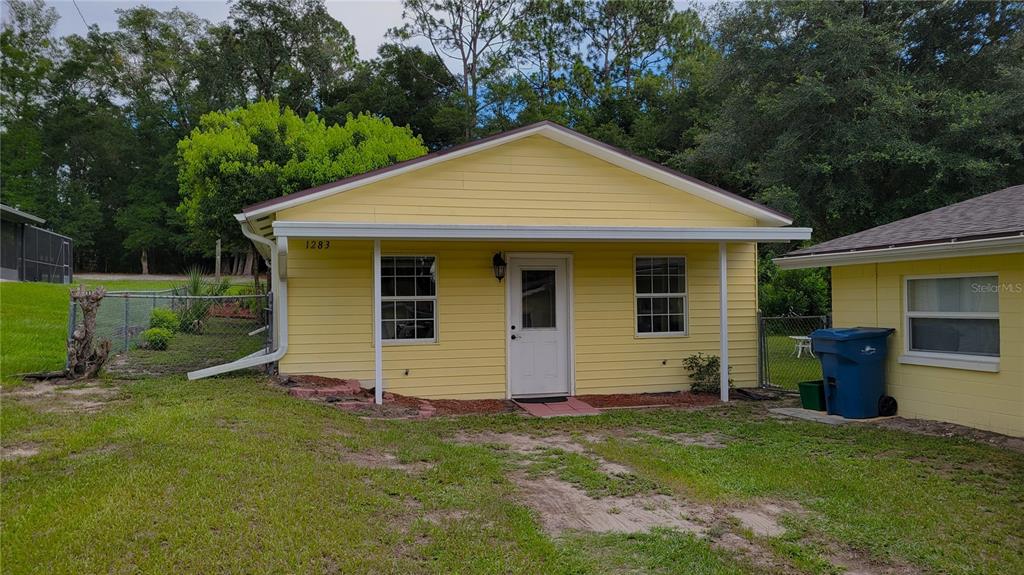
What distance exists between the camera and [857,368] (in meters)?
8.33

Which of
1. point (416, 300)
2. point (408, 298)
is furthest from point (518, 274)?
point (408, 298)

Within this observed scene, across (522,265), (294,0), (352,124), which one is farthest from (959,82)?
(294,0)

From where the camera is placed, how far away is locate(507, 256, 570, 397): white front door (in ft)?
32.9

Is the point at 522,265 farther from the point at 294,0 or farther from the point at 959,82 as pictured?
the point at 294,0

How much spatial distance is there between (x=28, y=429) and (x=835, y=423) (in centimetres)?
849

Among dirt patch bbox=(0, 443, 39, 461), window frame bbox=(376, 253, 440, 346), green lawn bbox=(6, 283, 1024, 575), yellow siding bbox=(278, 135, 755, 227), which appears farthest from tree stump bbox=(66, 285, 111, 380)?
window frame bbox=(376, 253, 440, 346)

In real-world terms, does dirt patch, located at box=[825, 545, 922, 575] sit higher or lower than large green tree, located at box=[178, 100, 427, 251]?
lower

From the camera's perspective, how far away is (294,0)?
3841cm

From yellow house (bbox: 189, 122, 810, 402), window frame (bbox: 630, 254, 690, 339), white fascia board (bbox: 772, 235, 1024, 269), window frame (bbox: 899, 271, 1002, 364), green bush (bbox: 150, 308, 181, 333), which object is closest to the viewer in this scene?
white fascia board (bbox: 772, 235, 1024, 269)

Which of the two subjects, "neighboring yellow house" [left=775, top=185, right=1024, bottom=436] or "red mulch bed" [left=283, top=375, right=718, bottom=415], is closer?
"neighboring yellow house" [left=775, top=185, right=1024, bottom=436]

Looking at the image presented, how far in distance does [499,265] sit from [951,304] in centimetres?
571

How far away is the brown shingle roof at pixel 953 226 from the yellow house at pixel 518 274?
867mm

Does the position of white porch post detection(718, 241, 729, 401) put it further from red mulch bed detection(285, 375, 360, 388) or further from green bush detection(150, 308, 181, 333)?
green bush detection(150, 308, 181, 333)

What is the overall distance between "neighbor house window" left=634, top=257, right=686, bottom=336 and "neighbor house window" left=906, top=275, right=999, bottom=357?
3.28 m
